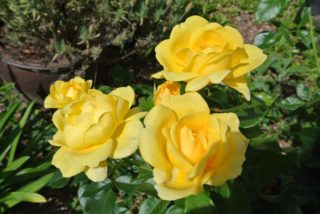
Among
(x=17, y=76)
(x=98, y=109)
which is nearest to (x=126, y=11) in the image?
(x=17, y=76)

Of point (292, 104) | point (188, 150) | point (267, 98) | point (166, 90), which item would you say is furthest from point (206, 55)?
point (267, 98)

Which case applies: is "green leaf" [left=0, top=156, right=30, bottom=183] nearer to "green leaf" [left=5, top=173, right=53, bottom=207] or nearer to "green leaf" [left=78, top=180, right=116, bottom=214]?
"green leaf" [left=5, top=173, right=53, bottom=207]

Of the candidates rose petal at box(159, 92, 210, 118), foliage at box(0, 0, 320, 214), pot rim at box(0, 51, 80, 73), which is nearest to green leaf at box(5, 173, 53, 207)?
foliage at box(0, 0, 320, 214)

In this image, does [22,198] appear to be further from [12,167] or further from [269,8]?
[269,8]

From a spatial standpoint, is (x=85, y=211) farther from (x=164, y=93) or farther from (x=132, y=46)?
(x=132, y=46)

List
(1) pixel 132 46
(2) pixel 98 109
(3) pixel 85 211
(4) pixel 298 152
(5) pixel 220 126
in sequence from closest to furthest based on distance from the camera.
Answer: (5) pixel 220 126, (2) pixel 98 109, (3) pixel 85 211, (4) pixel 298 152, (1) pixel 132 46

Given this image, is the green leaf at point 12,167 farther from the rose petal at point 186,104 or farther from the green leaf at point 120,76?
the rose petal at point 186,104

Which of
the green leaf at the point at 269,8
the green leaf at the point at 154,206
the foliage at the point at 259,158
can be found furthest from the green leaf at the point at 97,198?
the green leaf at the point at 269,8
